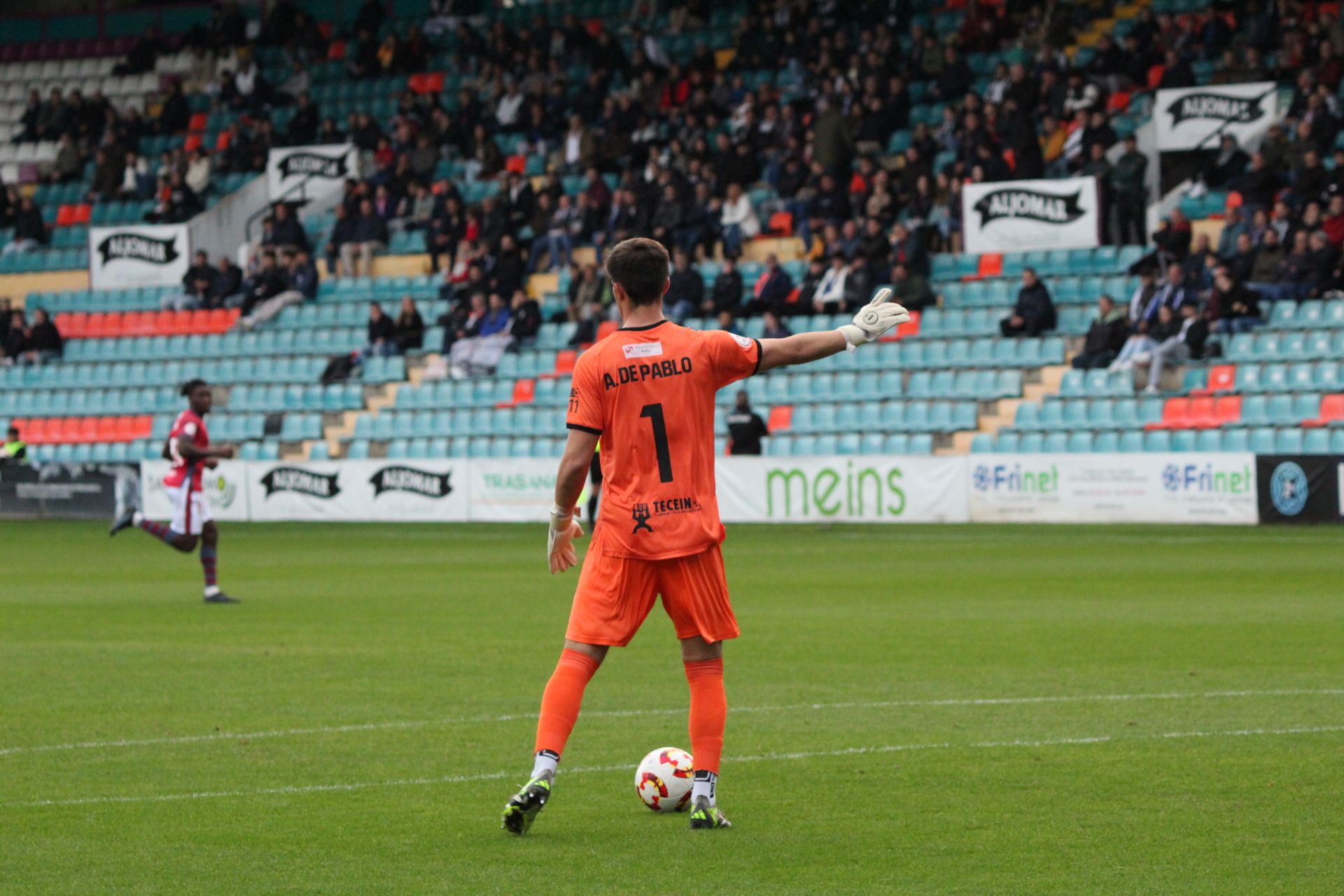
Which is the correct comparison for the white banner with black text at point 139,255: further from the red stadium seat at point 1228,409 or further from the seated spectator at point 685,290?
the red stadium seat at point 1228,409

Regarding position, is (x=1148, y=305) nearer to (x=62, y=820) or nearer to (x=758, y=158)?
(x=758, y=158)

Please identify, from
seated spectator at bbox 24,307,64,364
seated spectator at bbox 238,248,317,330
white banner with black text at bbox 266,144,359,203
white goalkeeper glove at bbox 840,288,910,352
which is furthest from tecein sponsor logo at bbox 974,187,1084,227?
white goalkeeper glove at bbox 840,288,910,352

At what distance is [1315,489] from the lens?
78.3 ft

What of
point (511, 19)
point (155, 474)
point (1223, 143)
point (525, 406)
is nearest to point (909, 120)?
point (1223, 143)

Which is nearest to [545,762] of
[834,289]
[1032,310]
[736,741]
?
[736,741]

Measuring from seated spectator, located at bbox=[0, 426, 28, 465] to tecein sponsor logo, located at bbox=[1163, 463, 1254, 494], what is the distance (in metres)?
17.3

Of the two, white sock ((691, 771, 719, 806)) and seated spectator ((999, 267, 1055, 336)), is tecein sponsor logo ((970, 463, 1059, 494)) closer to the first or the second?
seated spectator ((999, 267, 1055, 336))

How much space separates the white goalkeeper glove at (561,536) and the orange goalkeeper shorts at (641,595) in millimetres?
136

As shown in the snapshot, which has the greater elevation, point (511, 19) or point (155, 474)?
point (511, 19)

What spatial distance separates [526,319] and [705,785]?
90.0 ft

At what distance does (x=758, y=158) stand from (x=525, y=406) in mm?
6432

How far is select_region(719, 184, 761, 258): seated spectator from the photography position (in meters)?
33.4

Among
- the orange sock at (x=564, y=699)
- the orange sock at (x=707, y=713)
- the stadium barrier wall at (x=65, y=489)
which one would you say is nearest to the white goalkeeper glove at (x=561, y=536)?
the orange sock at (x=564, y=699)

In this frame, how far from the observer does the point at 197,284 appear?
38.8 meters
